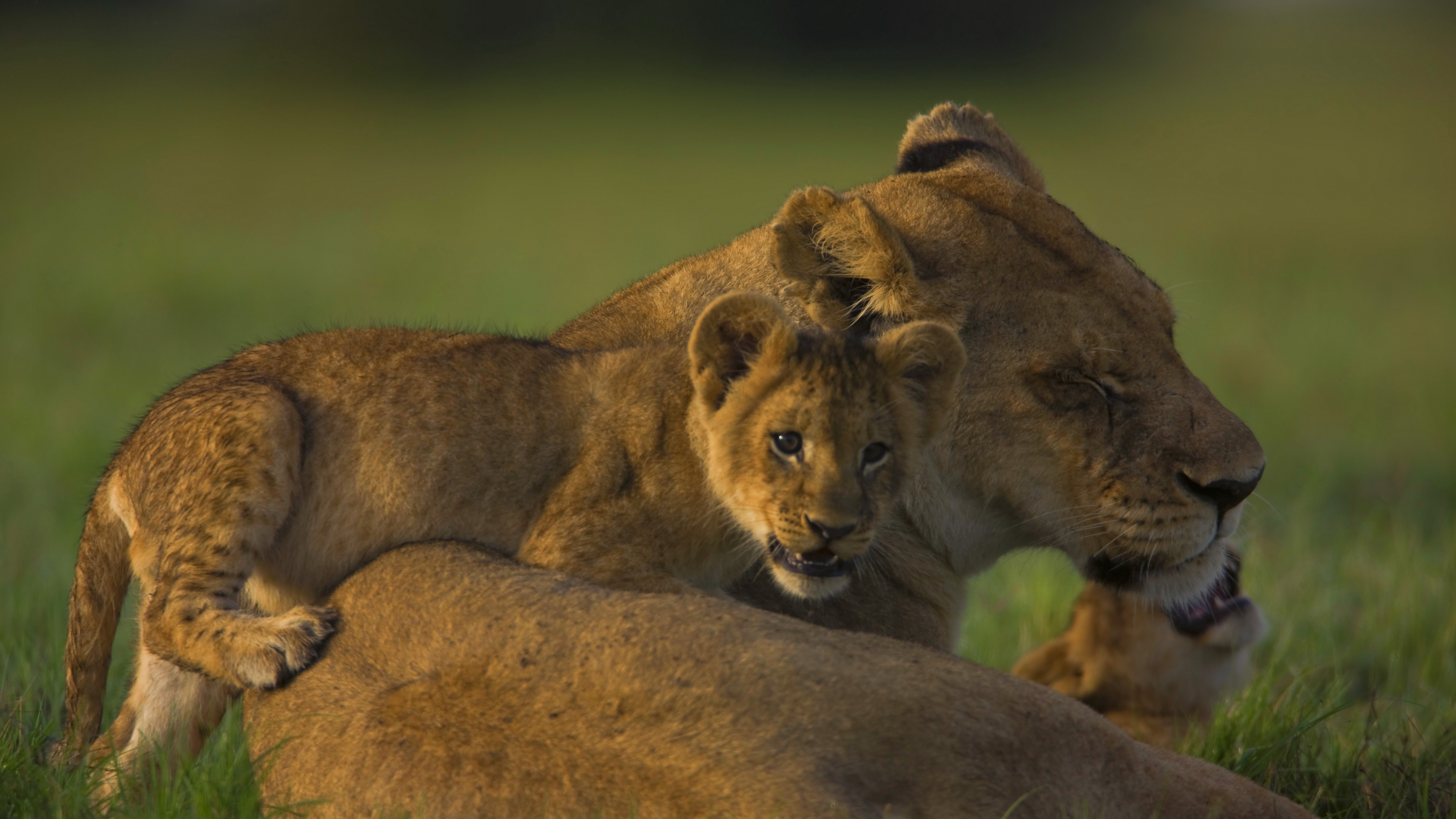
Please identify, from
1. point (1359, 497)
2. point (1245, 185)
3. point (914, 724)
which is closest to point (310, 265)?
point (1359, 497)

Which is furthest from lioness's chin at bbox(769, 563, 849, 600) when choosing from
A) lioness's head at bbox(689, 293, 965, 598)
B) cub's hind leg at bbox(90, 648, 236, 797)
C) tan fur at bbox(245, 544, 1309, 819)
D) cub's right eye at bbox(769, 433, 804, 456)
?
cub's hind leg at bbox(90, 648, 236, 797)

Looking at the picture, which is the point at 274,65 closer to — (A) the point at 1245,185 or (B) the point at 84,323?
(A) the point at 1245,185

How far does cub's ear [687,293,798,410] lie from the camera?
128 inches

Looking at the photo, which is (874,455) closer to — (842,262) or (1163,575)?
(842,262)

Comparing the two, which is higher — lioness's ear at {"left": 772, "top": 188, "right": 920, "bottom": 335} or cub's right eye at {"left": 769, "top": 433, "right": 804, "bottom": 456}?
lioness's ear at {"left": 772, "top": 188, "right": 920, "bottom": 335}

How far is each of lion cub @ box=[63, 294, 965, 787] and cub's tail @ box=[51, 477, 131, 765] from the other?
0.15 ft

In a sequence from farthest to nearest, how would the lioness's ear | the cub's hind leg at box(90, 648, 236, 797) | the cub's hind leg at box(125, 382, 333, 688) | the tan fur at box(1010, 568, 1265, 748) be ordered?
the tan fur at box(1010, 568, 1265, 748)
the lioness's ear
the cub's hind leg at box(90, 648, 236, 797)
the cub's hind leg at box(125, 382, 333, 688)

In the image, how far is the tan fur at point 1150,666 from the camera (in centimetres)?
477

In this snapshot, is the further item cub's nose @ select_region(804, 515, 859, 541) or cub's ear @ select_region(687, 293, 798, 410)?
cub's ear @ select_region(687, 293, 798, 410)

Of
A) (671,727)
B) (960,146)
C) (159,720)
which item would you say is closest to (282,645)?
(159,720)

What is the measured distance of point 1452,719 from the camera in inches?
183

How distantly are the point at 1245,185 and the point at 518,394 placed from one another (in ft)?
90.7

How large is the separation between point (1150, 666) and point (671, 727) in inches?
109

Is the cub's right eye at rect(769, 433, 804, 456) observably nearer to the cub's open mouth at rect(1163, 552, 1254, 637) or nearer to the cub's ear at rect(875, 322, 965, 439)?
the cub's ear at rect(875, 322, 965, 439)
